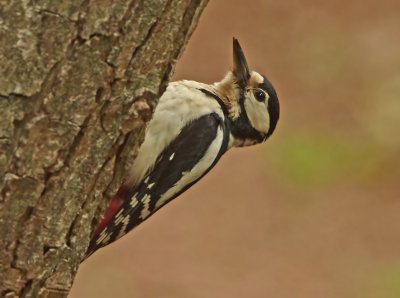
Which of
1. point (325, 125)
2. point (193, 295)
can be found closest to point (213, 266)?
point (193, 295)

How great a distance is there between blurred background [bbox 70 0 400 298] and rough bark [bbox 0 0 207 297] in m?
4.18

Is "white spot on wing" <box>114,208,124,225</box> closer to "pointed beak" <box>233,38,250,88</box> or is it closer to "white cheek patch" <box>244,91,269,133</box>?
"white cheek patch" <box>244,91,269,133</box>

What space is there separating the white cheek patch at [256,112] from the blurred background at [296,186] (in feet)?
9.09

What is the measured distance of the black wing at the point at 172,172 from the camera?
3479mm

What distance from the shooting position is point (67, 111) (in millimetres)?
2225

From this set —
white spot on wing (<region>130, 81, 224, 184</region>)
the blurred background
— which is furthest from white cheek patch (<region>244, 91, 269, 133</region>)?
the blurred background

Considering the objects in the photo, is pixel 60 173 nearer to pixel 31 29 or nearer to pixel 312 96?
pixel 31 29

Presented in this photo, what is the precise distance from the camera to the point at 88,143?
2.28 m

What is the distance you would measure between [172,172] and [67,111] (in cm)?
134

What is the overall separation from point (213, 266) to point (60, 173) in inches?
185

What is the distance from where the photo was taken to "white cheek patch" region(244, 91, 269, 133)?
3.85m

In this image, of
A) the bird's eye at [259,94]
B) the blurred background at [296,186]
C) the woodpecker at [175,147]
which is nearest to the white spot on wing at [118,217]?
the woodpecker at [175,147]

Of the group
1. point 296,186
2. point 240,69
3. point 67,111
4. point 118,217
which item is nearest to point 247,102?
point 240,69

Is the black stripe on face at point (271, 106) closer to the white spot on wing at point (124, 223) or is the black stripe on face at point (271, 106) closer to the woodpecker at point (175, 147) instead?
the woodpecker at point (175, 147)
